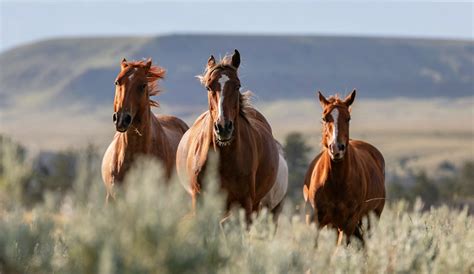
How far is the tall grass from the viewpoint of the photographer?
611 cm

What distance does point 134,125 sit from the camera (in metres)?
11.8

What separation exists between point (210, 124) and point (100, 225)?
450 centimetres

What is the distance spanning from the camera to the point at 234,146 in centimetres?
1062

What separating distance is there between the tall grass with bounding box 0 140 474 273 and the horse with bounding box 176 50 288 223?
108 inches

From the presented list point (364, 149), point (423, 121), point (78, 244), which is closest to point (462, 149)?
point (423, 121)

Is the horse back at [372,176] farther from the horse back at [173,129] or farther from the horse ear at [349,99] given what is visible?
the horse back at [173,129]

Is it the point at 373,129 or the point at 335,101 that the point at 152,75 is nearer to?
the point at 335,101

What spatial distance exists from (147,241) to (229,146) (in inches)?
175

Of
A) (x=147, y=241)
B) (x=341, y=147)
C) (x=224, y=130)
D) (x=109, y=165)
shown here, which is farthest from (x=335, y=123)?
(x=147, y=241)

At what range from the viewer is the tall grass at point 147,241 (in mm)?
6105

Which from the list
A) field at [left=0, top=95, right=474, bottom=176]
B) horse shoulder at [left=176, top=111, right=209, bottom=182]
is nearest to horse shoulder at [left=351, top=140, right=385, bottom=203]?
horse shoulder at [left=176, top=111, right=209, bottom=182]

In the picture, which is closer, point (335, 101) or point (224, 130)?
point (224, 130)

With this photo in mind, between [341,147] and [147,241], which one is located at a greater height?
[341,147]

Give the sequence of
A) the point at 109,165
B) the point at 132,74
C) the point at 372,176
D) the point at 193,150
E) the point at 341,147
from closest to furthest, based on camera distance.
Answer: the point at 193,150 → the point at 341,147 → the point at 132,74 → the point at 109,165 → the point at 372,176
